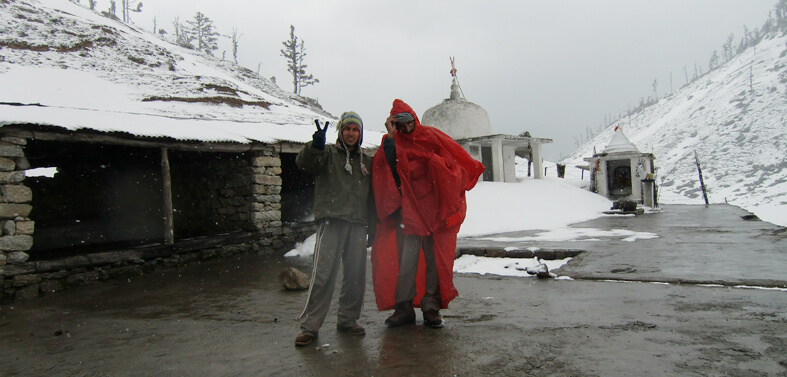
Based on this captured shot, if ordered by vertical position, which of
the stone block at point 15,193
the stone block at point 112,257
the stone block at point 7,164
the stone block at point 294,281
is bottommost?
the stone block at point 294,281

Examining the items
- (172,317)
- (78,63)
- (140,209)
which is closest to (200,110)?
(140,209)

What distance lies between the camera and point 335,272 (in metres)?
3.28

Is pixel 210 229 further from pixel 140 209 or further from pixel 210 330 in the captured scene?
pixel 210 330

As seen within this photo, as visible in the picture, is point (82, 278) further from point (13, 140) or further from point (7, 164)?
point (13, 140)

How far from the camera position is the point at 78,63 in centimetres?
1811

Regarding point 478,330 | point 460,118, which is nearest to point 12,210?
point 478,330

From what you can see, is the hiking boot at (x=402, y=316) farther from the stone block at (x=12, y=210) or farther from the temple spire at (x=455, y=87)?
the temple spire at (x=455, y=87)

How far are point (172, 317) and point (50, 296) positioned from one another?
8.59 feet

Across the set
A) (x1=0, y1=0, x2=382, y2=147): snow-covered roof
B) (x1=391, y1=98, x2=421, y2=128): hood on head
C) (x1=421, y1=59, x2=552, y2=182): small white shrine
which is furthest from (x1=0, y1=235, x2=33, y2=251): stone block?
(x1=421, y1=59, x2=552, y2=182): small white shrine

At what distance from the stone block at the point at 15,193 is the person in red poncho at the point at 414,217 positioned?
4.87m

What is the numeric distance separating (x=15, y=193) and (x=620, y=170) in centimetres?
1912

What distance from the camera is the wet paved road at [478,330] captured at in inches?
99.3

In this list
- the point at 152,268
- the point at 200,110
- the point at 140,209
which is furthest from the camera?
the point at 200,110

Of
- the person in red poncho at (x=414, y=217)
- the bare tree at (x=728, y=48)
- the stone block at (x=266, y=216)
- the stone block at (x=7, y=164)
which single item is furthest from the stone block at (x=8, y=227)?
the bare tree at (x=728, y=48)
